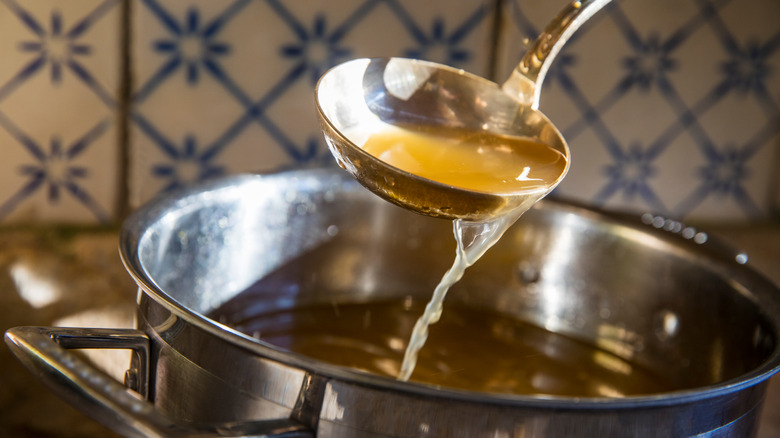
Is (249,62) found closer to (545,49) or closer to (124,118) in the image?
(124,118)

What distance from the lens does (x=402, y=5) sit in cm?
99

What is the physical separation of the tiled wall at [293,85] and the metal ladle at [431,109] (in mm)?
174

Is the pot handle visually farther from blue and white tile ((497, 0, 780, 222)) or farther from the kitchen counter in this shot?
blue and white tile ((497, 0, 780, 222))

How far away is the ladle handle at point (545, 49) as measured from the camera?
0.66m

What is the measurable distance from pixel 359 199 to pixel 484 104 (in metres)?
0.19

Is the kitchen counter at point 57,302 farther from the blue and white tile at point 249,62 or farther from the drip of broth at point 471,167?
the drip of broth at point 471,167

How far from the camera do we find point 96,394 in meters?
0.43

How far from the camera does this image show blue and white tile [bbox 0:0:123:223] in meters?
0.90

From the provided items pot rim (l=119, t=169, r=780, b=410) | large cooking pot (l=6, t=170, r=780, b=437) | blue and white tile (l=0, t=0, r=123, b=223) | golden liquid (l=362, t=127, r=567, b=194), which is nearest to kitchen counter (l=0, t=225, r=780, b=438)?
blue and white tile (l=0, t=0, r=123, b=223)

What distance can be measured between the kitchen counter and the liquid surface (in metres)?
0.16

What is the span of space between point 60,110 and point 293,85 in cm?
26

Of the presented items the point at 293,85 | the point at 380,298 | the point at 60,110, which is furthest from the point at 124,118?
the point at 380,298

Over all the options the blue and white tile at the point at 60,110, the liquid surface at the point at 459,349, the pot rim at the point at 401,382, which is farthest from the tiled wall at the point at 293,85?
the pot rim at the point at 401,382

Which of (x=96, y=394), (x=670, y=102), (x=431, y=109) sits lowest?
(x=96, y=394)
